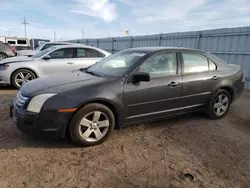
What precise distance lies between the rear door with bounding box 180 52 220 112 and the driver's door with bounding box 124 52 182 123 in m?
0.17

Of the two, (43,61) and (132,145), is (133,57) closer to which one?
(132,145)

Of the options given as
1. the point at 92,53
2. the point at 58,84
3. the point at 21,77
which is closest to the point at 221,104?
the point at 58,84

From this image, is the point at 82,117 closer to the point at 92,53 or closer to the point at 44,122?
the point at 44,122

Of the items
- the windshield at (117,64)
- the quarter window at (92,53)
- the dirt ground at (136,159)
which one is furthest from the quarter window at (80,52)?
the dirt ground at (136,159)

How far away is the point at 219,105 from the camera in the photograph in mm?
4375

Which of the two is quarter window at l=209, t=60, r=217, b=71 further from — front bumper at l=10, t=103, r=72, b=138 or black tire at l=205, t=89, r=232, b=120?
front bumper at l=10, t=103, r=72, b=138

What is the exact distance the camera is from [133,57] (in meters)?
3.69

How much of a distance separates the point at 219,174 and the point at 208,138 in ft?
3.40

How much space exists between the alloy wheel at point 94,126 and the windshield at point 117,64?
74 cm

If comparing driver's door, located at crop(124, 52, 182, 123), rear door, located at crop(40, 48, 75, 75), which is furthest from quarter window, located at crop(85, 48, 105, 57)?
driver's door, located at crop(124, 52, 182, 123)

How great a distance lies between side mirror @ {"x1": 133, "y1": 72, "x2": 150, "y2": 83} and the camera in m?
3.17

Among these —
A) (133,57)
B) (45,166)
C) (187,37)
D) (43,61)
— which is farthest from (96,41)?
(45,166)

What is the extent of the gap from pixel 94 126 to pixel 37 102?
2.84 feet

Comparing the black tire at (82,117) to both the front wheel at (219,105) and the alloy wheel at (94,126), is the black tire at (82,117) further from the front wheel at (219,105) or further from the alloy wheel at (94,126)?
the front wheel at (219,105)
